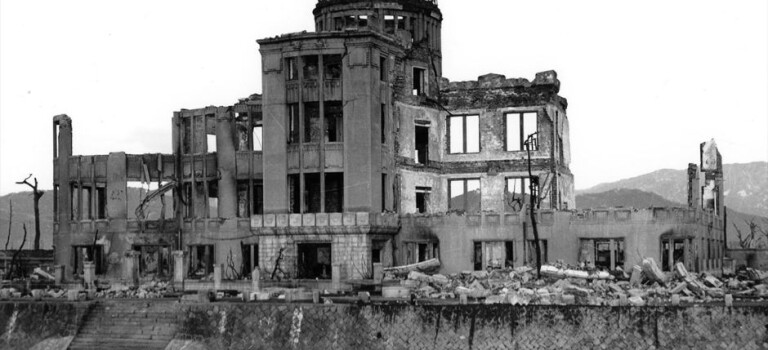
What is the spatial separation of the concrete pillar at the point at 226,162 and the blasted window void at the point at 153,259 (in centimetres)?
453

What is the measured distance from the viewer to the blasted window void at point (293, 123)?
57.6 m

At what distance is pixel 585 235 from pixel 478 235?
522 centimetres

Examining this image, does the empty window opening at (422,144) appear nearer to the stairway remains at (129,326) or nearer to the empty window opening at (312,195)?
the empty window opening at (312,195)

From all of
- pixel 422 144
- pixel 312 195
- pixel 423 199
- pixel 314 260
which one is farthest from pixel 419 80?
pixel 314 260

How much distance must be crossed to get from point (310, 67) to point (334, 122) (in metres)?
3.39

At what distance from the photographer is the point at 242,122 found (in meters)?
65.4

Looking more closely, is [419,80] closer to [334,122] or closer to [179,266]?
[334,122]

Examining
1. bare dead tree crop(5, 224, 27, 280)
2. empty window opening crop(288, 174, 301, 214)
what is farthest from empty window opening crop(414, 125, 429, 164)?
bare dead tree crop(5, 224, 27, 280)

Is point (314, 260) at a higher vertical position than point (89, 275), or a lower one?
higher

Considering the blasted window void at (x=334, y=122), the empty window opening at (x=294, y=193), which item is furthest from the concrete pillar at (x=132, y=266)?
the blasted window void at (x=334, y=122)

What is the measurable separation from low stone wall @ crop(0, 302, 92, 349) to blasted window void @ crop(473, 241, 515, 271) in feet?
61.7

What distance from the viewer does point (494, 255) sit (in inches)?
2206

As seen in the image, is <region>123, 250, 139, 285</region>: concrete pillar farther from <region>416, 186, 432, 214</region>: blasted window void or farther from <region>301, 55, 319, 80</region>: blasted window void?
<region>416, 186, 432, 214</region>: blasted window void

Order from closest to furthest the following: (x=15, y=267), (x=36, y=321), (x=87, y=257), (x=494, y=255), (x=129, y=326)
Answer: (x=129, y=326), (x=36, y=321), (x=494, y=255), (x=87, y=257), (x=15, y=267)
